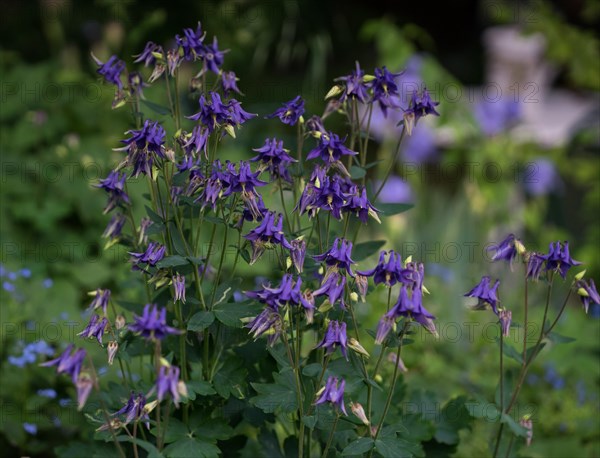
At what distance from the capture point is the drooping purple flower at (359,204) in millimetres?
1765

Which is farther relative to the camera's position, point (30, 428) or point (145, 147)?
point (30, 428)

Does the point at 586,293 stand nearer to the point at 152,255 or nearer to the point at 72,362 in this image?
the point at 152,255

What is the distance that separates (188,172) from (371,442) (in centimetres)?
80

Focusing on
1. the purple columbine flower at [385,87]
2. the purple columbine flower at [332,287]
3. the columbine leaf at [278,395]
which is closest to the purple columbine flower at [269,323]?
the purple columbine flower at [332,287]

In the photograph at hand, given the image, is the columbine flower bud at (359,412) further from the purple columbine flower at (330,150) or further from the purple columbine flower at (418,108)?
the purple columbine flower at (418,108)

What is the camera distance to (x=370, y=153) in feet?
23.2

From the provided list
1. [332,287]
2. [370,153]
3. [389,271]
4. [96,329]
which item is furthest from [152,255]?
[370,153]

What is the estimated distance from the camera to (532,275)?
1.97 meters

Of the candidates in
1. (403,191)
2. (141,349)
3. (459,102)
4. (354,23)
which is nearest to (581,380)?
(403,191)

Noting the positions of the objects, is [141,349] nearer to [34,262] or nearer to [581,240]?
[34,262]

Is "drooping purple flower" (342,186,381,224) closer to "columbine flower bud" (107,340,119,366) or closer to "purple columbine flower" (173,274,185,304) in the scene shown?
"purple columbine flower" (173,274,185,304)

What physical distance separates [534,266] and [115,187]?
110cm

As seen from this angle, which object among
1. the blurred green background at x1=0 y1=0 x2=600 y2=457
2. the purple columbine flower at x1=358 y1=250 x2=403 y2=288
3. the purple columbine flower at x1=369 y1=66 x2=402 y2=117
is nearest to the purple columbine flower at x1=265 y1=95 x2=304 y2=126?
the purple columbine flower at x1=369 y1=66 x2=402 y2=117

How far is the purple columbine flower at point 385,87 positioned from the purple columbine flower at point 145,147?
591 millimetres
